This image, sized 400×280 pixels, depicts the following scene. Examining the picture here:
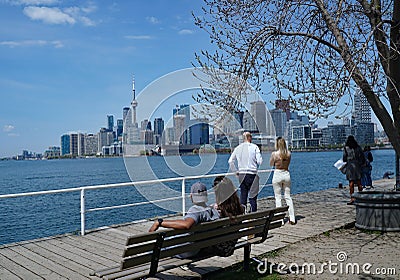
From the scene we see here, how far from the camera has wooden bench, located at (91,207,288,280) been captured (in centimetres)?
433

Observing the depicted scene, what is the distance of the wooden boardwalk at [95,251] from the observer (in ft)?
→ 18.8

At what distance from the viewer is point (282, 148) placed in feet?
28.3

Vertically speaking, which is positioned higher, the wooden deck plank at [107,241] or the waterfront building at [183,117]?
the waterfront building at [183,117]

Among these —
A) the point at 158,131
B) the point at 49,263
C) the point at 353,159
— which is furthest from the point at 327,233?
the point at 49,263

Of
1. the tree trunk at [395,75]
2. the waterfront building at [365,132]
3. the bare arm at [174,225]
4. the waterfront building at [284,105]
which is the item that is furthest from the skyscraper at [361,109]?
the bare arm at [174,225]

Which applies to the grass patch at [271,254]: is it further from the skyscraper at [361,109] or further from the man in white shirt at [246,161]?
the skyscraper at [361,109]

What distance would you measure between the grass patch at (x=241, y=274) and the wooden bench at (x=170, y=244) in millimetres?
345

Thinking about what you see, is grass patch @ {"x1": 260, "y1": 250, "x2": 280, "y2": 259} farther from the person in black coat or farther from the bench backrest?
the person in black coat

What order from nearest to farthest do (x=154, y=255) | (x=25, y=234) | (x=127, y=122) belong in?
(x=154, y=255)
(x=127, y=122)
(x=25, y=234)

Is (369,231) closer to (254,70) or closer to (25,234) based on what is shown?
(254,70)

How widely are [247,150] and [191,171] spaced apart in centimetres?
148

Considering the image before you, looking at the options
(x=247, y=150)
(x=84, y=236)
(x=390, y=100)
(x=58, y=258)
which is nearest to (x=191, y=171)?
(x=247, y=150)

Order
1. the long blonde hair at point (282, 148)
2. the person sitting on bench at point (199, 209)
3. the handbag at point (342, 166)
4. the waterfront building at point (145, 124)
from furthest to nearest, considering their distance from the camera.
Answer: the handbag at point (342, 166) → the long blonde hair at point (282, 148) → the waterfront building at point (145, 124) → the person sitting on bench at point (199, 209)

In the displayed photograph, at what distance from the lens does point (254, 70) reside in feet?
25.9
